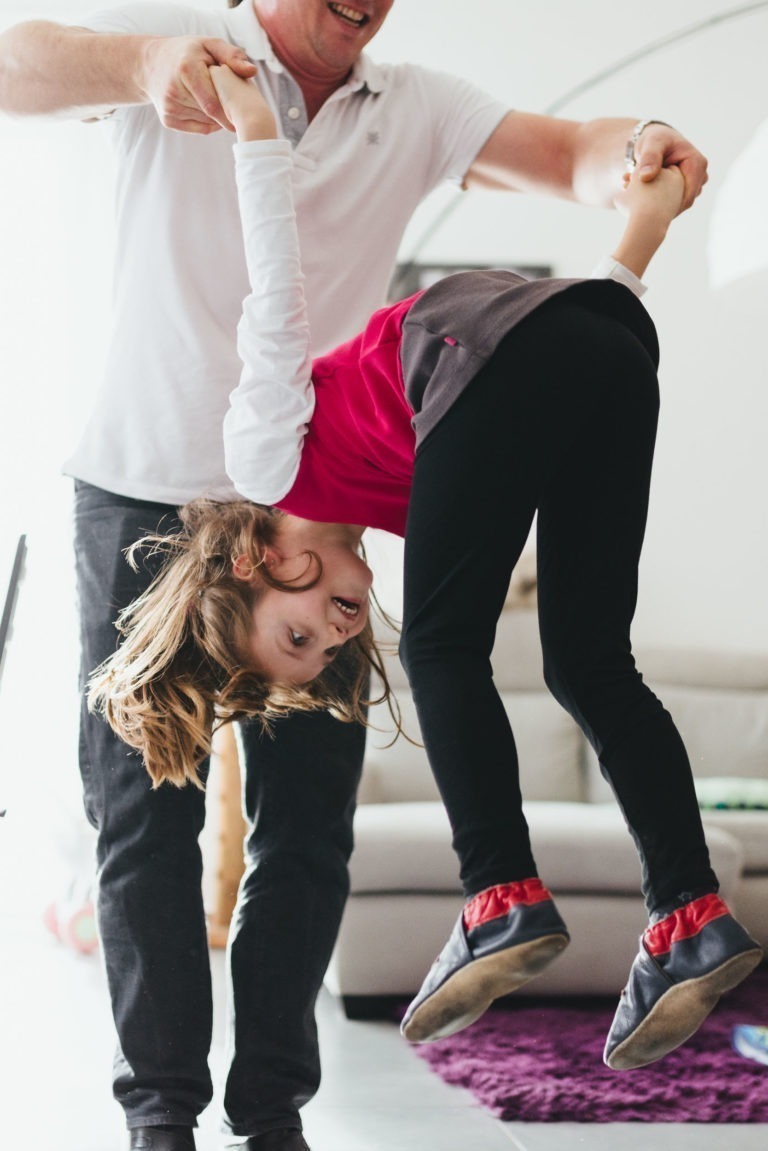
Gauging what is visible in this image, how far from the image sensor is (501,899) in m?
1.05

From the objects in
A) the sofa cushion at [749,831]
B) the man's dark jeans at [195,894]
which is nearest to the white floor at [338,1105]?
the man's dark jeans at [195,894]

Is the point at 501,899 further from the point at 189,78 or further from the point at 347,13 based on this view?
the point at 347,13

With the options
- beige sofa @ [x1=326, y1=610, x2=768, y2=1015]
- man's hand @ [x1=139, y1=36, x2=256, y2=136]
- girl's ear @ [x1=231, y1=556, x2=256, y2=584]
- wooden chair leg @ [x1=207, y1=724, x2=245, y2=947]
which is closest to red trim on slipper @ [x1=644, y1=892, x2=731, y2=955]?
girl's ear @ [x1=231, y1=556, x2=256, y2=584]

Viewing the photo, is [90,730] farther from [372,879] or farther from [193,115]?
[372,879]

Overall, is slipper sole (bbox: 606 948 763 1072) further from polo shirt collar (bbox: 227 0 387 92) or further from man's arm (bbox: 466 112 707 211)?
polo shirt collar (bbox: 227 0 387 92)

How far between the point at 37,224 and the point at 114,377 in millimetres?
2327

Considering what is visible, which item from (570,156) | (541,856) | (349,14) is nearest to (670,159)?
(570,156)

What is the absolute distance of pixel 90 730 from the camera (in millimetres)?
1525

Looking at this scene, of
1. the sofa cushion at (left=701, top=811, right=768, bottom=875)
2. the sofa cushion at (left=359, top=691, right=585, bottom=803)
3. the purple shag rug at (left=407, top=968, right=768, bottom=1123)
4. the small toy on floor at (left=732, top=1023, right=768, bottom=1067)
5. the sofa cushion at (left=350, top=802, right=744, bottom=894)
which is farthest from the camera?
the sofa cushion at (left=359, top=691, right=585, bottom=803)

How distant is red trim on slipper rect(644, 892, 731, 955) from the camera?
41.9 inches

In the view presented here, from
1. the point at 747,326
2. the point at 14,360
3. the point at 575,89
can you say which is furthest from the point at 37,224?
the point at 747,326

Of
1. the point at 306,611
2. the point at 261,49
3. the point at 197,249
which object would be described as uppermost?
the point at 261,49

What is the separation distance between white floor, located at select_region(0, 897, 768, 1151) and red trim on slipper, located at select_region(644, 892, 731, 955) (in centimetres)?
75

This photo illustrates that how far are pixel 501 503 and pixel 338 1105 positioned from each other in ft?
4.21
